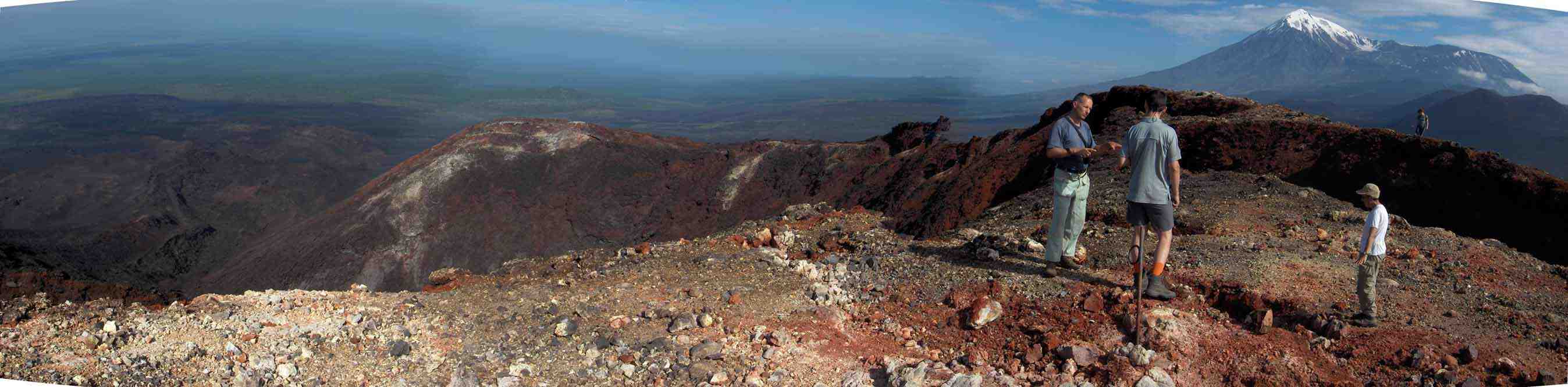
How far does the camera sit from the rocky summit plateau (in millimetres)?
4621

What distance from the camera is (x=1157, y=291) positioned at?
5.54 m

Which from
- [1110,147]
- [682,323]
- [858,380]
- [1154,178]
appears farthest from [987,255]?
[682,323]

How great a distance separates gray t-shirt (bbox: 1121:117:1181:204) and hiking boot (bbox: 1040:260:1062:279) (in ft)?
3.33

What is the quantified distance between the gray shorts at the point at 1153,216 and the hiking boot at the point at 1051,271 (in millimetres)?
862

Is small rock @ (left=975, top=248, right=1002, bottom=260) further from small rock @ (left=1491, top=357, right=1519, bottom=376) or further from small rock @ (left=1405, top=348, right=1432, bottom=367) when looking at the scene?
small rock @ (left=1491, top=357, right=1519, bottom=376)

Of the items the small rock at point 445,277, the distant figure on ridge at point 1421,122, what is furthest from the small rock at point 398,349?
the distant figure on ridge at point 1421,122

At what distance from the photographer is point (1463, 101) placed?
157 feet

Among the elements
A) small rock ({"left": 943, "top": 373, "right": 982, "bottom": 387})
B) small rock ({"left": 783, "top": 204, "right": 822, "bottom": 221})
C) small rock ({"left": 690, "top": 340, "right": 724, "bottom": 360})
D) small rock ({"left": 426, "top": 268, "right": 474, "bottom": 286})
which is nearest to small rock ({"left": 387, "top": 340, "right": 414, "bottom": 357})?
small rock ({"left": 690, "top": 340, "right": 724, "bottom": 360})

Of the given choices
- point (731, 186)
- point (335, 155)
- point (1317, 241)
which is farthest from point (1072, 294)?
point (335, 155)

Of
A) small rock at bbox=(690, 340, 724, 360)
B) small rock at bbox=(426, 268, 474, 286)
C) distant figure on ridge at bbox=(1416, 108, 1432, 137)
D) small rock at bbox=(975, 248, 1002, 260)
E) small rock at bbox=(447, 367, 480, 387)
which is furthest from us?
distant figure on ridge at bbox=(1416, 108, 1432, 137)

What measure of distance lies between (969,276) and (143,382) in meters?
5.81

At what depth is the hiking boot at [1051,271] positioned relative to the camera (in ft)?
20.5

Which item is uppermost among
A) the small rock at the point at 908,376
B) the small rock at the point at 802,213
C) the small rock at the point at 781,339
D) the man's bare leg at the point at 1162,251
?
the man's bare leg at the point at 1162,251

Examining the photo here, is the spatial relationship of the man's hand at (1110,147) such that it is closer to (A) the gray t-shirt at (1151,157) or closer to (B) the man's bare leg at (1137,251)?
(A) the gray t-shirt at (1151,157)
